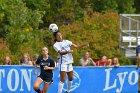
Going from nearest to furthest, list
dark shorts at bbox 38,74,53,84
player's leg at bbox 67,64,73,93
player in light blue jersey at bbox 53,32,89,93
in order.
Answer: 1. dark shorts at bbox 38,74,53,84
2. player in light blue jersey at bbox 53,32,89,93
3. player's leg at bbox 67,64,73,93

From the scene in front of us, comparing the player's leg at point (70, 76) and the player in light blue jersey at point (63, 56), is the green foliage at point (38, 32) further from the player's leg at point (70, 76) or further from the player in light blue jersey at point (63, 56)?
the player in light blue jersey at point (63, 56)

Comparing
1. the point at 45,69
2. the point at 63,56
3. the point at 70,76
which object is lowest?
the point at 70,76

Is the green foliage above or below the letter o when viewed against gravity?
above

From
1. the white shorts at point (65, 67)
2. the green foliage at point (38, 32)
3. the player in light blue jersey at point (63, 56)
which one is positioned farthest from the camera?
the green foliage at point (38, 32)

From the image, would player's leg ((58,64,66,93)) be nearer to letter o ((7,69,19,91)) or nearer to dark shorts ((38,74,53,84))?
dark shorts ((38,74,53,84))

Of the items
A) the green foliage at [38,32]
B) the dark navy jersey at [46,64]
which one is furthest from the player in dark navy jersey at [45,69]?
the green foliage at [38,32]

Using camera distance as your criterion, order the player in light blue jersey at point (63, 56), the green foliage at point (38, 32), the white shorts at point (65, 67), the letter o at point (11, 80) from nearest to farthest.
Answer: the player in light blue jersey at point (63, 56), the white shorts at point (65, 67), the letter o at point (11, 80), the green foliage at point (38, 32)

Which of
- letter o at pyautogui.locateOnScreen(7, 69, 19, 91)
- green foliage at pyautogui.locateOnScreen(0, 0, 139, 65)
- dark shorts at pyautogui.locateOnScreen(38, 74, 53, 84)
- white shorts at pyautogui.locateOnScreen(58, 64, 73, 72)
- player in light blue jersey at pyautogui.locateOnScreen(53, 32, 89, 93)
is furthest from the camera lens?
green foliage at pyautogui.locateOnScreen(0, 0, 139, 65)

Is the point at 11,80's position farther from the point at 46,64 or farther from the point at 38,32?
the point at 38,32

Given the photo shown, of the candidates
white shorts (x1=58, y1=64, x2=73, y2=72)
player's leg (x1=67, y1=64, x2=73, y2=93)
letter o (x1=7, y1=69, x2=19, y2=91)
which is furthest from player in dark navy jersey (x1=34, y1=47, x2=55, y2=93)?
letter o (x1=7, y1=69, x2=19, y2=91)

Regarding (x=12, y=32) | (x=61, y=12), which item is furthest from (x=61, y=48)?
(x=61, y=12)

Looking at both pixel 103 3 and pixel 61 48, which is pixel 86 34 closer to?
pixel 103 3

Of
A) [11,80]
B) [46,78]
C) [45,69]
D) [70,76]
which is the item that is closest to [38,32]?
[11,80]

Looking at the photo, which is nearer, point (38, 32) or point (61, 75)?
point (61, 75)
